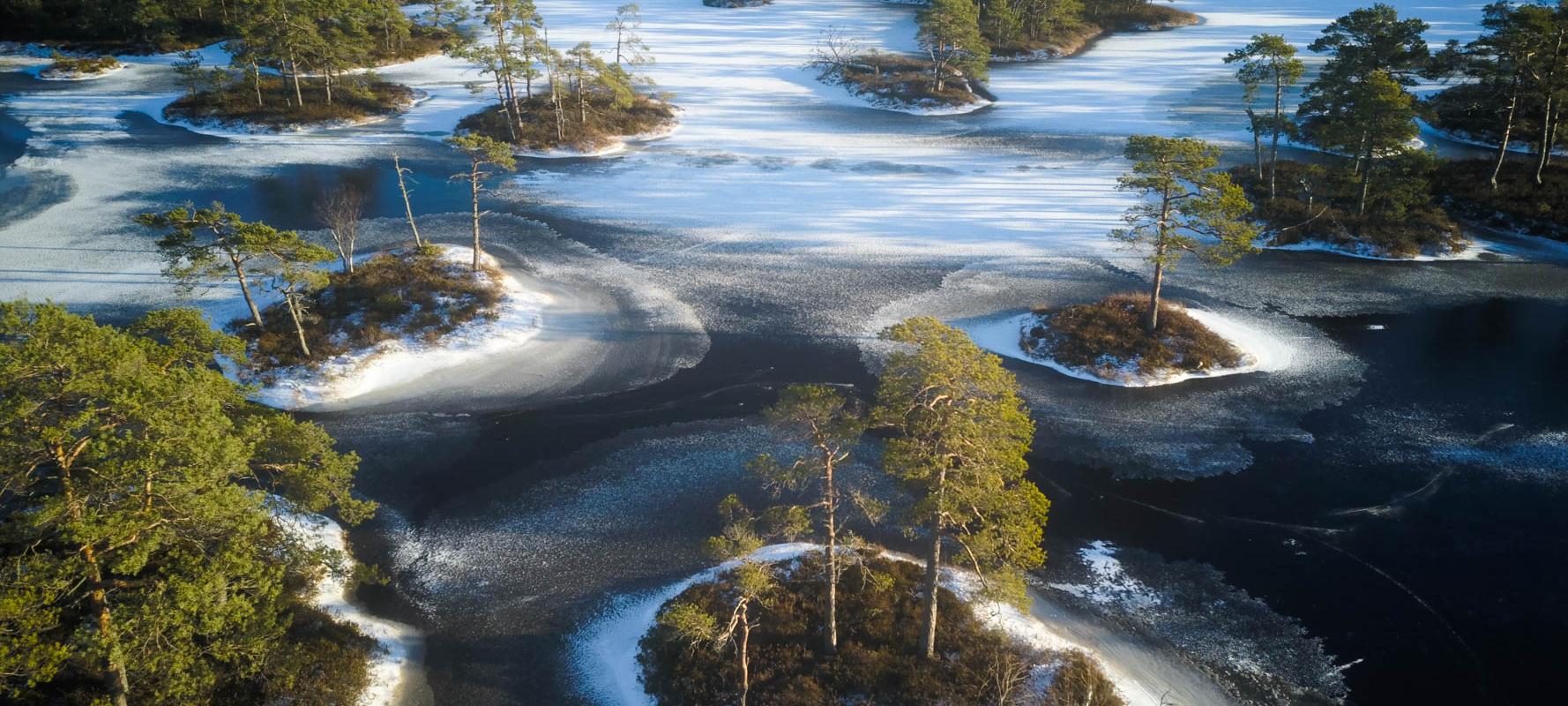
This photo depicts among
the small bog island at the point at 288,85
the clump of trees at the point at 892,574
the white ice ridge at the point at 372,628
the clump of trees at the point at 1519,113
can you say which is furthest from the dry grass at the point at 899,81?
the white ice ridge at the point at 372,628

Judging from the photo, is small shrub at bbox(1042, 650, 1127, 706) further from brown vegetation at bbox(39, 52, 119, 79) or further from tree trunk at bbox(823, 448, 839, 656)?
brown vegetation at bbox(39, 52, 119, 79)

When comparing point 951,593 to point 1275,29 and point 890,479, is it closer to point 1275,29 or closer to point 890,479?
point 890,479

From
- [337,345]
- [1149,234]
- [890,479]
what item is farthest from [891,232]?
[337,345]

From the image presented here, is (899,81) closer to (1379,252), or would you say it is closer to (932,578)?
(1379,252)

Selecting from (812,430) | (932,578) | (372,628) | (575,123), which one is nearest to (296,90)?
(575,123)

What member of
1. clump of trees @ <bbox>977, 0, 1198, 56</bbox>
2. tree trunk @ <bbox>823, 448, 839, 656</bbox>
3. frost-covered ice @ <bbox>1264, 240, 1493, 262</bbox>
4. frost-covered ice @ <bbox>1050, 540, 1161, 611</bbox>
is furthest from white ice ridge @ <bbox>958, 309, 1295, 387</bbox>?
clump of trees @ <bbox>977, 0, 1198, 56</bbox>

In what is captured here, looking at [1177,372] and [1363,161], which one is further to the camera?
[1363,161]

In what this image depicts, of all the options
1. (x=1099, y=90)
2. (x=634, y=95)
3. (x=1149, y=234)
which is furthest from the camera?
(x=1099, y=90)
